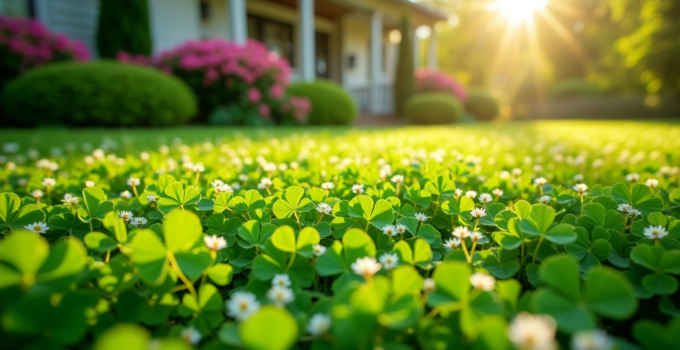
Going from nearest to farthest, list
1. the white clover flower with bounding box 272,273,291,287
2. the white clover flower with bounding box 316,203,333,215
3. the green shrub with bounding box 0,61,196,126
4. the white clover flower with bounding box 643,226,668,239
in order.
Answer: the white clover flower with bounding box 272,273,291,287
the white clover flower with bounding box 643,226,668,239
the white clover flower with bounding box 316,203,333,215
the green shrub with bounding box 0,61,196,126

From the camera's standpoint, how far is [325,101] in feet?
32.3

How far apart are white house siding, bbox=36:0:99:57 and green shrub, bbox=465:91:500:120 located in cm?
1442

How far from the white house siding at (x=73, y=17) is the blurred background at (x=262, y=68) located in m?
0.02

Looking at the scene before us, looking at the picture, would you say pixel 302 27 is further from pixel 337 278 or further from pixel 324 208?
pixel 337 278

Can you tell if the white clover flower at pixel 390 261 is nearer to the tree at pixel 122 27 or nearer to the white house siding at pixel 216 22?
the tree at pixel 122 27

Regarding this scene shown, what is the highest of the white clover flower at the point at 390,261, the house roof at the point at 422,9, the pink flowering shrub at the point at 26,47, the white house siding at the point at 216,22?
the house roof at the point at 422,9

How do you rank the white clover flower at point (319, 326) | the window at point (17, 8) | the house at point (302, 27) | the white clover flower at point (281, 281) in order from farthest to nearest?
the house at point (302, 27)
the window at point (17, 8)
the white clover flower at point (281, 281)
the white clover flower at point (319, 326)

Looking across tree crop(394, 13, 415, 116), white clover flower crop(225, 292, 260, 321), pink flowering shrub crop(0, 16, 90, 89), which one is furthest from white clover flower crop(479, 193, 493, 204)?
tree crop(394, 13, 415, 116)

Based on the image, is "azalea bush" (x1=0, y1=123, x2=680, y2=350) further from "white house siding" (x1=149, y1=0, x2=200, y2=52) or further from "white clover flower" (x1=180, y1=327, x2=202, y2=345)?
"white house siding" (x1=149, y1=0, x2=200, y2=52)

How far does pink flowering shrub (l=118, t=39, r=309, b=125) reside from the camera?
8320 mm

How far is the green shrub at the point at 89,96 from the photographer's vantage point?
616 centimetres

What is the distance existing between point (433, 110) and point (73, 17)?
34.2 feet

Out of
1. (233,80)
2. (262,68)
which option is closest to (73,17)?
(233,80)

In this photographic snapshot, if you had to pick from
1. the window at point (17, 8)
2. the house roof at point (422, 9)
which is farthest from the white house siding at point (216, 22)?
the house roof at point (422, 9)
